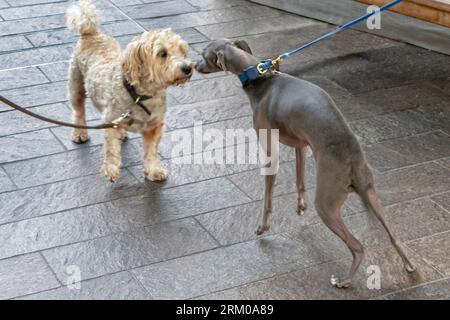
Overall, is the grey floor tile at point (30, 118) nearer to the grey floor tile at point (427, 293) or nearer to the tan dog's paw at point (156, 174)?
the tan dog's paw at point (156, 174)

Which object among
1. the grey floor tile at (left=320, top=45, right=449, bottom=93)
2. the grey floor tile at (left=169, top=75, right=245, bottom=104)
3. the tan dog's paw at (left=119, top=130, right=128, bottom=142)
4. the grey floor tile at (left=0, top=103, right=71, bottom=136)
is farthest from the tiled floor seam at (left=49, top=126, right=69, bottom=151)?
the grey floor tile at (left=320, top=45, right=449, bottom=93)

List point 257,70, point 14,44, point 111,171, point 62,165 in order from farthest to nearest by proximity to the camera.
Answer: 1. point 14,44
2. point 62,165
3. point 111,171
4. point 257,70

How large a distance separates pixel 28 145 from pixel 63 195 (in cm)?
75

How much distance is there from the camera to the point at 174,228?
4.67m

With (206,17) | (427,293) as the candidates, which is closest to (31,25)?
(206,17)

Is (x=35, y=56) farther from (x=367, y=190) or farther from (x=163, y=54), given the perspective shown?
(x=367, y=190)

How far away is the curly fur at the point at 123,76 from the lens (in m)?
4.76

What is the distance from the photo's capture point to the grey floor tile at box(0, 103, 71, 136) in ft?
19.1

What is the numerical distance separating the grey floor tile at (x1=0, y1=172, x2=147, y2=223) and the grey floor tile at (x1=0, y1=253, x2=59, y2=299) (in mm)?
438

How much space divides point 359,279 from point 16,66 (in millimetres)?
3762

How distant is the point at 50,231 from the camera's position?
4.62 m

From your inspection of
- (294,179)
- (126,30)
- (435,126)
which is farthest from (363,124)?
(126,30)

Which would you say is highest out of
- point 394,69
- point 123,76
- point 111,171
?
point 123,76

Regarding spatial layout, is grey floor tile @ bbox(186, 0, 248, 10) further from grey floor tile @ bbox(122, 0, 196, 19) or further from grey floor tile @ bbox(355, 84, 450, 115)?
grey floor tile @ bbox(355, 84, 450, 115)
